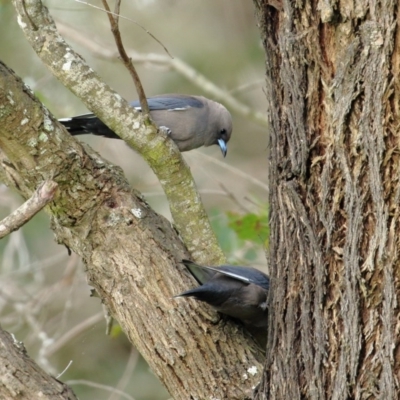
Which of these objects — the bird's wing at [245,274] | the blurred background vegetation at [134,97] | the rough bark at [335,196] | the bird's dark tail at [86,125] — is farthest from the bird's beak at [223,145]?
the rough bark at [335,196]

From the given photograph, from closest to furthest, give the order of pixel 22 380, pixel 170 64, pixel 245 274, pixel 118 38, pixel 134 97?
pixel 22 380 → pixel 118 38 → pixel 245 274 → pixel 170 64 → pixel 134 97

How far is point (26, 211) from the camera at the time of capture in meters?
2.55

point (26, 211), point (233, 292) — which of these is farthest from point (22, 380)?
point (233, 292)

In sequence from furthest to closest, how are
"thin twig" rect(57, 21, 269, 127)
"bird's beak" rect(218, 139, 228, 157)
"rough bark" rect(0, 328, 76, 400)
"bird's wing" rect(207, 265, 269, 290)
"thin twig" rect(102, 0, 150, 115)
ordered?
"thin twig" rect(57, 21, 269, 127) → "bird's beak" rect(218, 139, 228, 157) → "bird's wing" rect(207, 265, 269, 290) → "thin twig" rect(102, 0, 150, 115) → "rough bark" rect(0, 328, 76, 400)

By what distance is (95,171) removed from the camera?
3.24 meters

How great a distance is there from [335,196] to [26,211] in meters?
1.07

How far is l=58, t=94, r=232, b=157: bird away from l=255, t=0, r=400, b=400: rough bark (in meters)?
2.90

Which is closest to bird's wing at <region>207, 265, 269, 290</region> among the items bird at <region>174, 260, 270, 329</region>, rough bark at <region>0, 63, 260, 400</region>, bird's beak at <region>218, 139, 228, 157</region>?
bird at <region>174, 260, 270, 329</region>

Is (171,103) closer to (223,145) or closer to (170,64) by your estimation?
(223,145)

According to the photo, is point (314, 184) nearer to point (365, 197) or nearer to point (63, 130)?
point (365, 197)

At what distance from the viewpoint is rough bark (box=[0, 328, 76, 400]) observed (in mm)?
2754

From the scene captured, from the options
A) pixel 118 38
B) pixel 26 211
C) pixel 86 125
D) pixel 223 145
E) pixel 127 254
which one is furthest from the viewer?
pixel 223 145

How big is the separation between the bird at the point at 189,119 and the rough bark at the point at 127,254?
214 cm

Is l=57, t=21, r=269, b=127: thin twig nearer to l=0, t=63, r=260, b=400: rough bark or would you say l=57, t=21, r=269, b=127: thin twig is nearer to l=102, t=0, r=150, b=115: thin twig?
Answer: l=0, t=63, r=260, b=400: rough bark
